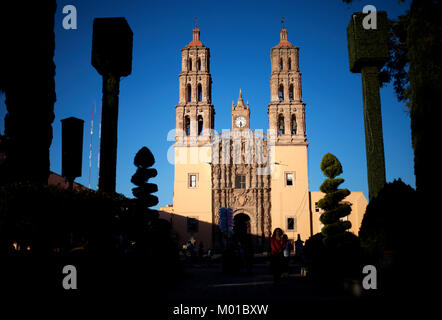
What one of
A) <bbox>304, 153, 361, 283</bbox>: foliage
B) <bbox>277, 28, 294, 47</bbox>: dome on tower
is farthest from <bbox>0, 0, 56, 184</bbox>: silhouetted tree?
<bbox>277, 28, 294, 47</bbox>: dome on tower

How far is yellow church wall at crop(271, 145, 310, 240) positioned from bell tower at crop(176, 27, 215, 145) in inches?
244

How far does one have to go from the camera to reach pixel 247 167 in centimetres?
3175

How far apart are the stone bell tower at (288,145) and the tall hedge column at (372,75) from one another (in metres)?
22.7

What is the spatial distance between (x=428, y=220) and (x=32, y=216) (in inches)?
242

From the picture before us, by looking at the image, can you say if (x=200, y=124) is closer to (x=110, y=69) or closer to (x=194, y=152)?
(x=194, y=152)

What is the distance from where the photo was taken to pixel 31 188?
19.0 feet

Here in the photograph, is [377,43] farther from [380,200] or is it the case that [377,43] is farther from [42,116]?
[42,116]

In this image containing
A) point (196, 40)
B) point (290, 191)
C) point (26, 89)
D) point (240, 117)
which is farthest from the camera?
point (196, 40)

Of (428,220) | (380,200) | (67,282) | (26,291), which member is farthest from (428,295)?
(26,291)

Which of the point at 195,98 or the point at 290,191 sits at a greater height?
the point at 195,98

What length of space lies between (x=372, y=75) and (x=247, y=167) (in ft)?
78.0

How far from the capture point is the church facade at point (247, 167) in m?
30.3

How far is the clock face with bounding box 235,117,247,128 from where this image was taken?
32750mm

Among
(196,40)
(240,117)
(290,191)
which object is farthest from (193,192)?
(196,40)
